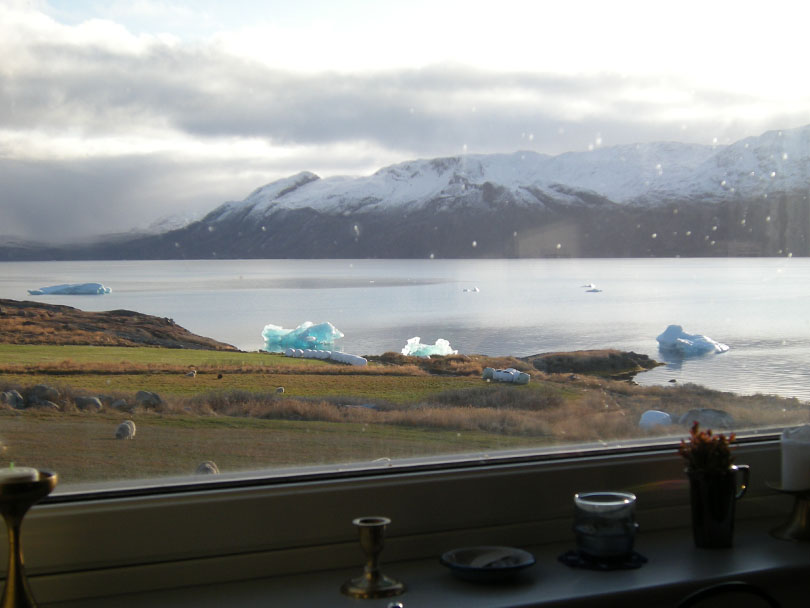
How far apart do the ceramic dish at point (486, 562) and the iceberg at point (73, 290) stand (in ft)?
2.58

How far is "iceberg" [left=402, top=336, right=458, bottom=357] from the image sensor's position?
5.51ft

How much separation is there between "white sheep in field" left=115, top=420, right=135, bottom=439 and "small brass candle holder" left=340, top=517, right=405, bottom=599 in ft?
1.63

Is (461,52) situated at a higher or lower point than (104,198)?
higher

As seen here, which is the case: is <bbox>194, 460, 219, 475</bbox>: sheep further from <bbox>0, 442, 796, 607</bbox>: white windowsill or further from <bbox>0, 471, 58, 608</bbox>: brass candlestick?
<bbox>0, 471, 58, 608</bbox>: brass candlestick

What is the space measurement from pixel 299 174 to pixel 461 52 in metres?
0.53

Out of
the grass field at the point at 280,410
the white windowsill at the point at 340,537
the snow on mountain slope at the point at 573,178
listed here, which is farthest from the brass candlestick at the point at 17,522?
the snow on mountain slope at the point at 573,178

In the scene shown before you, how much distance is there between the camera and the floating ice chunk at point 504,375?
1738mm

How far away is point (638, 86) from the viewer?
6.56 ft

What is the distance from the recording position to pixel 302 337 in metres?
1.61

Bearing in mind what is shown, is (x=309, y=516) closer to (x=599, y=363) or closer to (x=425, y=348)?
(x=425, y=348)

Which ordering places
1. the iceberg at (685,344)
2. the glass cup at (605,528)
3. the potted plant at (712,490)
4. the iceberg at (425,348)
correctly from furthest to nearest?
the iceberg at (685,344) < the iceberg at (425,348) < the potted plant at (712,490) < the glass cup at (605,528)

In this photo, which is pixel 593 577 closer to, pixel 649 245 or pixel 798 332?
pixel 649 245

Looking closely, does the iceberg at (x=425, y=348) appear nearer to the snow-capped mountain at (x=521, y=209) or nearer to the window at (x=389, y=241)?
the window at (x=389, y=241)

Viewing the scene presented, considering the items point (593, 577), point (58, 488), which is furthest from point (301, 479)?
point (593, 577)
